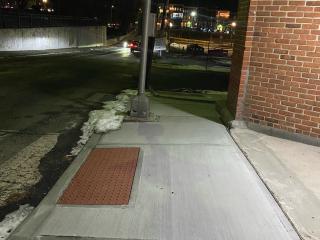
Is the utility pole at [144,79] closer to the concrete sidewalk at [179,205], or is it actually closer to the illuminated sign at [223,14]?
the concrete sidewalk at [179,205]

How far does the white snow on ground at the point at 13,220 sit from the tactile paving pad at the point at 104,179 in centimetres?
40

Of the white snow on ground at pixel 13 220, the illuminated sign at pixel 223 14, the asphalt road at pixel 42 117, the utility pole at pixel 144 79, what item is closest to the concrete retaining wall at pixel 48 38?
the asphalt road at pixel 42 117

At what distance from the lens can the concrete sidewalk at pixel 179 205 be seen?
3.85 m

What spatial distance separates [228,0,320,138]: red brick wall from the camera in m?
6.26

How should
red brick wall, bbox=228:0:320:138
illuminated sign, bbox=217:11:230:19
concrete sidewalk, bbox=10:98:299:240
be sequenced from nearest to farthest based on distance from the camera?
concrete sidewalk, bbox=10:98:299:240 < red brick wall, bbox=228:0:320:138 < illuminated sign, bbox=217:11:230:19

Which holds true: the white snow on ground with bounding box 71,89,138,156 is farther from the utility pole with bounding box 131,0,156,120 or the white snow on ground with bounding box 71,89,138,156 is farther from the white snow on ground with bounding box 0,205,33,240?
the white snow on ground with bounding box 0,205,33,240

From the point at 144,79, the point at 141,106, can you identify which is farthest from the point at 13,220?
the point at 144,79

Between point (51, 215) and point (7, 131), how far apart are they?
376cm

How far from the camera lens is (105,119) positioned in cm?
812

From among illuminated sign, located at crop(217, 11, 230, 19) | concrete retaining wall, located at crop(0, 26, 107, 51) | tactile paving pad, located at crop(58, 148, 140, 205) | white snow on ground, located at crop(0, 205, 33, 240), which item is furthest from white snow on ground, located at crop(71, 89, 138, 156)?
illuminated sign, located at crop(217, 11, 230, 19)

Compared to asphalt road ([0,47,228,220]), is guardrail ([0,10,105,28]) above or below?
above

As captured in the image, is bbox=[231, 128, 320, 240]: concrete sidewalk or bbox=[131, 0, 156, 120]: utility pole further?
bbox=[131, 0, 156, 120]: utility pole

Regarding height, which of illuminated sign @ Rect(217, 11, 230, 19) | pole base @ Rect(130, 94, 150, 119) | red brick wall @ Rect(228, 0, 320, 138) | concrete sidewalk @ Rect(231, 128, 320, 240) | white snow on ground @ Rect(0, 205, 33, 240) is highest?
illuminated sign @ Rect(217, 11, 230, 19)

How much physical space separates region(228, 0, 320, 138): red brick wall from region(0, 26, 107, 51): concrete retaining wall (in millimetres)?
22932
